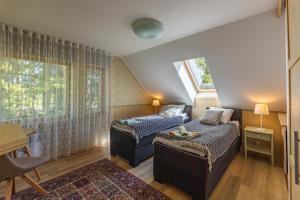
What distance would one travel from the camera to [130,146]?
2732mm

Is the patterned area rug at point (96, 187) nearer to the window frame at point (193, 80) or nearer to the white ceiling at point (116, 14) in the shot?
the white ceiling at point (116, 14)

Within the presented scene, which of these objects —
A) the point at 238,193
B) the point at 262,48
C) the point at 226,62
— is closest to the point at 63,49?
the point at 226,62

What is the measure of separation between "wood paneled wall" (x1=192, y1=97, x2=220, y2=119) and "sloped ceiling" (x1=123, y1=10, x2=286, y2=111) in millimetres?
214

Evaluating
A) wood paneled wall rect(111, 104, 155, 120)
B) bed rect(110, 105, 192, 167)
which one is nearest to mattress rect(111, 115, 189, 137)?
bed rect(110, 105, 192, 167)

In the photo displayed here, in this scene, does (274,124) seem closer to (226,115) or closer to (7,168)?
(226,115)

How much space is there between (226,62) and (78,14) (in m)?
2.57

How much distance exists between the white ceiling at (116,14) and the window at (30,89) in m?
0.63

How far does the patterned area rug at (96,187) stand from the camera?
1883 mm

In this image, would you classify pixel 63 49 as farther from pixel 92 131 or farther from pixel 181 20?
pixel 181 20

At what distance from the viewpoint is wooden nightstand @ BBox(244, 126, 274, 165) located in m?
2.78

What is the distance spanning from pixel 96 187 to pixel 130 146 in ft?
2.77

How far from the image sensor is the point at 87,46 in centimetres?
324

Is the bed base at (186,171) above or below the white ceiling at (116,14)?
below

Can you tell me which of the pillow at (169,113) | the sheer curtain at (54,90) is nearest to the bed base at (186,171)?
the pillow at (169,113)
